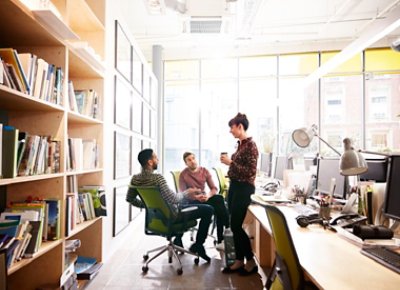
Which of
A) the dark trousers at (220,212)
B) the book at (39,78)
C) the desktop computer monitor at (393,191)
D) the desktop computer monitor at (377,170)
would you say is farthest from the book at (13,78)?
the dark trousers at (220,212)

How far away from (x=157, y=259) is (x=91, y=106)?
1.88 meters

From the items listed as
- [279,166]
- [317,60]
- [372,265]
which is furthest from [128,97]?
[317,60]

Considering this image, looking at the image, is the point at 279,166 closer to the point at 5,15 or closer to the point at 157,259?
the point at 157,259

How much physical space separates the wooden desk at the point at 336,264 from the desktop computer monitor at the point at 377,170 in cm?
67

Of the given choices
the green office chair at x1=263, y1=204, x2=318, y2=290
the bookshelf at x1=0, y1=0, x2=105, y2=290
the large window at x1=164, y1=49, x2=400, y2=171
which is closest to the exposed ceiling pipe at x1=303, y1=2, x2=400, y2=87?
the green office chair at x1=263, y1=204, x2=318, y2=290

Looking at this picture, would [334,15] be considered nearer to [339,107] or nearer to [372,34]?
[339,107]

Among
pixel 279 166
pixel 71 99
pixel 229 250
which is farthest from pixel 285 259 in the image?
pixel 279 166

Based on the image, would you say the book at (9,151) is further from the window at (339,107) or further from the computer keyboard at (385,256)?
the window at (339,107)

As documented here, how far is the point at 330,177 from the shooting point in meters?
2.64

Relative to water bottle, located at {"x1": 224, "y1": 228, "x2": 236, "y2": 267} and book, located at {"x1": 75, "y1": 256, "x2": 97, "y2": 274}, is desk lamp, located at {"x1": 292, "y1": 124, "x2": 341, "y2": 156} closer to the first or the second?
water bottle, located at {"x1": 224, "y1": 228, "x2": 236, "y2": 267}

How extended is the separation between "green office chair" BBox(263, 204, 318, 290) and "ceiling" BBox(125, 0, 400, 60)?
10.3 feet

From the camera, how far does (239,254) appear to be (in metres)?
3.01

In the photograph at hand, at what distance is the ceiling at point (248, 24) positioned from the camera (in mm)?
4141

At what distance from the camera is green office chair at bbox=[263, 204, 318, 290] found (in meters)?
1.33
